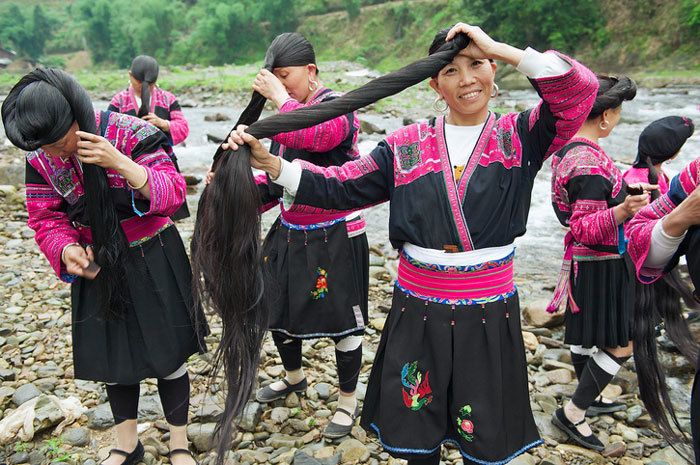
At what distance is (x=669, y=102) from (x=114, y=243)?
2203 centimetres

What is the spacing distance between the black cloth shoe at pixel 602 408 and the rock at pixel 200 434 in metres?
2.35

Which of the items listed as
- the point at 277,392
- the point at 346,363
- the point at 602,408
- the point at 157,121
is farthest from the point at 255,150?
the point at 157,121

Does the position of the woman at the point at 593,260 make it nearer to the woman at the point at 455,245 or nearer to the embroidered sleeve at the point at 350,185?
the woman at the point at 455,245

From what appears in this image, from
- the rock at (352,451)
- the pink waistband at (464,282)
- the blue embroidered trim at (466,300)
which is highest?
the pink waistband at (464,282)

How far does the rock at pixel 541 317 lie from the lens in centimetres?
505

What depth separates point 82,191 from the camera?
256 cm

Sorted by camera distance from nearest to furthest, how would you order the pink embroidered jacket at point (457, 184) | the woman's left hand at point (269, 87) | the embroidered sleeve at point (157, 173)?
the pink embroidered jacket at point (457, 184), the embroidered sleeve at point (157, 173), the woman's left hand at point (269, 87)

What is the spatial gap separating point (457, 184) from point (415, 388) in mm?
808

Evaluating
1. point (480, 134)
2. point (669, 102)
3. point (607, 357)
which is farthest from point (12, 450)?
point (669, 102)

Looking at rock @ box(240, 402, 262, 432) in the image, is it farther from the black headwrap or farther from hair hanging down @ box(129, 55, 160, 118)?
hair hanging down @ box(129, 55, 160, 118)

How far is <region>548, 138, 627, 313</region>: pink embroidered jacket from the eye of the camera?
2.90 m

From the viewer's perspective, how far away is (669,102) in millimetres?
20250

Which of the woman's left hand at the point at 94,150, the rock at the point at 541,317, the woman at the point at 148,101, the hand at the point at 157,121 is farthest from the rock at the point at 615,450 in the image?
the hand at the point at 157,121

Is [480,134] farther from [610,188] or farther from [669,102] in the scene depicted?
[669,102]
